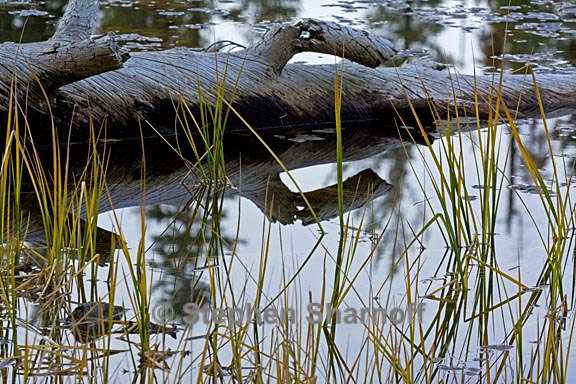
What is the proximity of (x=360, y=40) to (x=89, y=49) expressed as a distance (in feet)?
4.45

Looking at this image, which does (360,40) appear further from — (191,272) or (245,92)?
(191,272)

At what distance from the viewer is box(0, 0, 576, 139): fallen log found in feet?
15.8

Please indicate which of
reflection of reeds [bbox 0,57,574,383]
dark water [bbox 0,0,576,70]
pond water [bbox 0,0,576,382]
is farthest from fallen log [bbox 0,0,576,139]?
dark water [bbox 0,0,576,70]

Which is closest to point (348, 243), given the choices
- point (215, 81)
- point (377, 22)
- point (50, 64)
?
point (50, 64)

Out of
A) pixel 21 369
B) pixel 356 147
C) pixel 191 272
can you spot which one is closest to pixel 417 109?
pixel 356 147

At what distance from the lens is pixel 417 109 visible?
586 cm

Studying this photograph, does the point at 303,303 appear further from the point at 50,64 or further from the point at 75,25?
the point at 75,25

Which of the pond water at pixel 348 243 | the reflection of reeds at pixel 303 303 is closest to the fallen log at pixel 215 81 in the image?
the pond water at pixel 348 243

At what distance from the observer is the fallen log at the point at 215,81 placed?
4.81m

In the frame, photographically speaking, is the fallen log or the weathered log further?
the fallen log

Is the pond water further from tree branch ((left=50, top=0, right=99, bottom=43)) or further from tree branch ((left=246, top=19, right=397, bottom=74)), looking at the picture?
tree branch ((left=50, top=0, right=99, bottom=43))

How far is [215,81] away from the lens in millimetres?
5355

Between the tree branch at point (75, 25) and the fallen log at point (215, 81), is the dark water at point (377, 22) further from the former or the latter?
the tree branch at point (75, 25)

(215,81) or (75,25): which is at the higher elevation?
(75,25)
